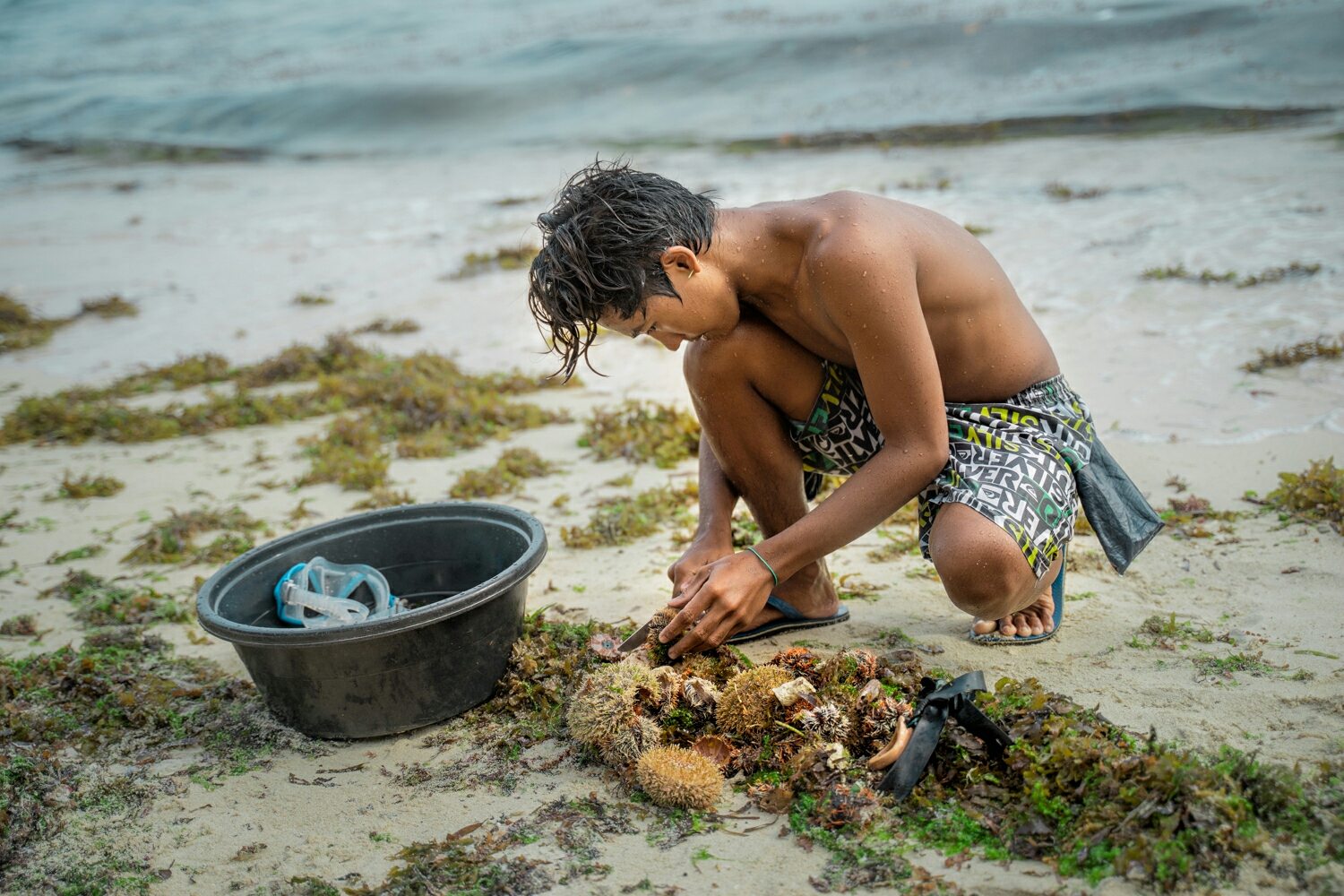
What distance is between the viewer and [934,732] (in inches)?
83.2

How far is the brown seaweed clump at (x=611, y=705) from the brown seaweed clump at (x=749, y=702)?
18 centimetres

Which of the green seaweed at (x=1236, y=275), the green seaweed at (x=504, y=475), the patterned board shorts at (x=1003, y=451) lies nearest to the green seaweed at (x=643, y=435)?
the green seaweed at (x=504, y=475)

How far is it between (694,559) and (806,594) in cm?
41

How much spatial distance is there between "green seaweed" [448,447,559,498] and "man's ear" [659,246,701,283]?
2.22 m

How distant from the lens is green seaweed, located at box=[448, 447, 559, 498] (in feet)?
14.2

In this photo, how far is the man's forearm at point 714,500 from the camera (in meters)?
2.86

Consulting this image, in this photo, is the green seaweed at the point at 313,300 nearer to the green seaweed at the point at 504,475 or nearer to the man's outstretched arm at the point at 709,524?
the green seaweed at the point at 504,475

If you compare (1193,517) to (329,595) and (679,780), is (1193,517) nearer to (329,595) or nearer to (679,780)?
(679,780)

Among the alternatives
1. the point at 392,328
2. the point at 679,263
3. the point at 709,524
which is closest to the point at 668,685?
the point at 709,524

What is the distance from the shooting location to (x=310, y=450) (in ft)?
16.8

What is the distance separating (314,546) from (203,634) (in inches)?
28.3

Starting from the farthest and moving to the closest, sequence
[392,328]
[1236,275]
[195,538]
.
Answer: [392,328] < [1236,275] < [195,538]

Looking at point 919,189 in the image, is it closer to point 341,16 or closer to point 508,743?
point 508,743

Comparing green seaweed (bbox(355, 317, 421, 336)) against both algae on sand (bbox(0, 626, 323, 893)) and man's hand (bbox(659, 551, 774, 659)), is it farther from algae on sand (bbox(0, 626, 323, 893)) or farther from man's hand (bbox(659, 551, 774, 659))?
man's hand (bbox(659, 551, 774, 659))
